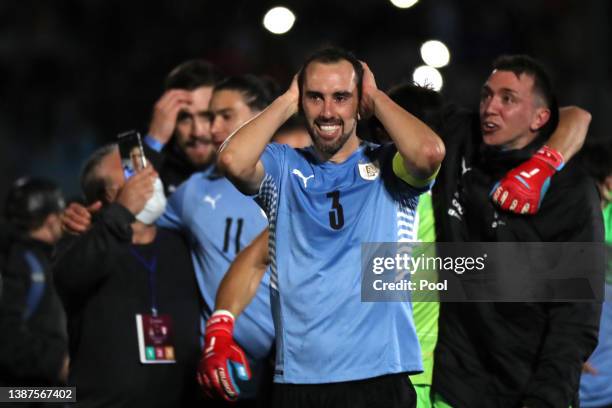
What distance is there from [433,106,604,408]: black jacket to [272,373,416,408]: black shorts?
77cm

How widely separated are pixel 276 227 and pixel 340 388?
68cm

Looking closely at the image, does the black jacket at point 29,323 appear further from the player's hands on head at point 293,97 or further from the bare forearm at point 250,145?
the player's hands on head at point 293,97

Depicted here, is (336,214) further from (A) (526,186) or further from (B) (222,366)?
(A) (526,186)

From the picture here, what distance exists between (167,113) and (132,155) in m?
0.57

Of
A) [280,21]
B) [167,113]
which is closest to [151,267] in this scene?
[167,113]

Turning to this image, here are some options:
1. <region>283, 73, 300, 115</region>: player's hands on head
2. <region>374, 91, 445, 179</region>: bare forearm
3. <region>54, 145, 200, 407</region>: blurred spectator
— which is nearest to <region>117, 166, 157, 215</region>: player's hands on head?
<region>54, 145, 200, 407</region>: blurred spectator

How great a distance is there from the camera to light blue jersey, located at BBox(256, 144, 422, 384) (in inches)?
160

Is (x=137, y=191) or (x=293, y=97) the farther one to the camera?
(x=137, y=191)

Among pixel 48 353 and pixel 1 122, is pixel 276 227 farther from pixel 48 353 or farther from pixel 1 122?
pixel 1 122

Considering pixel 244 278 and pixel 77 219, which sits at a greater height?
pixel 77 219

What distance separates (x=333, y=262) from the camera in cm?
413

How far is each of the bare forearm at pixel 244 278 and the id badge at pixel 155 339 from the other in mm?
613

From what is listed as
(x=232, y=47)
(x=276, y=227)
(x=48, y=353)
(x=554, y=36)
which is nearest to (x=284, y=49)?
(x=232, y=47)

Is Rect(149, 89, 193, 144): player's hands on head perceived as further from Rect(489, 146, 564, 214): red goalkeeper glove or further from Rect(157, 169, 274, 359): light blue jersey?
Rect(489, 146, 564, 214): red goalkeeper glove
